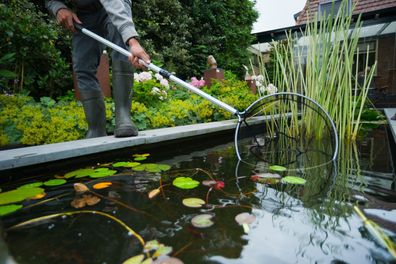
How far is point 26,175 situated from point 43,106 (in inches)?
54.1

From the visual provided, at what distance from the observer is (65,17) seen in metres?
1.55

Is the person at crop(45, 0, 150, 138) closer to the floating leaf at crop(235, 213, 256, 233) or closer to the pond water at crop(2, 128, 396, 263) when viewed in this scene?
the pond water at crop(2, 128, 396, 263)

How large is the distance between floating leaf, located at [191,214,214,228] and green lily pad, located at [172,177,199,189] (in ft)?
0.86

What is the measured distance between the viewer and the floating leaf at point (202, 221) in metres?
0.71

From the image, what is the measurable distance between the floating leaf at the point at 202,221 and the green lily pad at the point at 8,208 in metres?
0.56

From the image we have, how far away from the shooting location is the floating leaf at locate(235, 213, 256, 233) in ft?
2.32

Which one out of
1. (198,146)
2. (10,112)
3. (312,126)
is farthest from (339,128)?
(10,112)

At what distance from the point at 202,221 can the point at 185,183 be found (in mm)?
333

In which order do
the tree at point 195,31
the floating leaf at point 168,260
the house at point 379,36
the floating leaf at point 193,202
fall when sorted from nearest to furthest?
the floating leaf at point 168,260
the floating leaf at point 193,202
the tree at point 195,31
the house at point 379,36

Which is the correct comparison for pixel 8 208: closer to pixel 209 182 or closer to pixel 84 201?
pixel 84 201

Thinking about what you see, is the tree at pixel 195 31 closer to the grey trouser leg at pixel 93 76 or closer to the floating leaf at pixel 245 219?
the grey trouser leg at pixel 93 76

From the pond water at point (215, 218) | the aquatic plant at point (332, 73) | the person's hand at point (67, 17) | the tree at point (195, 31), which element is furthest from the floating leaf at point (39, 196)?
the tree at point (195, 31)

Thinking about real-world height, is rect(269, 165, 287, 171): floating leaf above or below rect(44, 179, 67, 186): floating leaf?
above

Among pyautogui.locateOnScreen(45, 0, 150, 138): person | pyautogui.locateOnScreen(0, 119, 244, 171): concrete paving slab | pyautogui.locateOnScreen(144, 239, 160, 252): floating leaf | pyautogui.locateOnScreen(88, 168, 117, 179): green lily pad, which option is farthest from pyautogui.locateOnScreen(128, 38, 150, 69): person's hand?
pyautogui.locateOnScreen(144, 239, 160, 252): floating leaf
